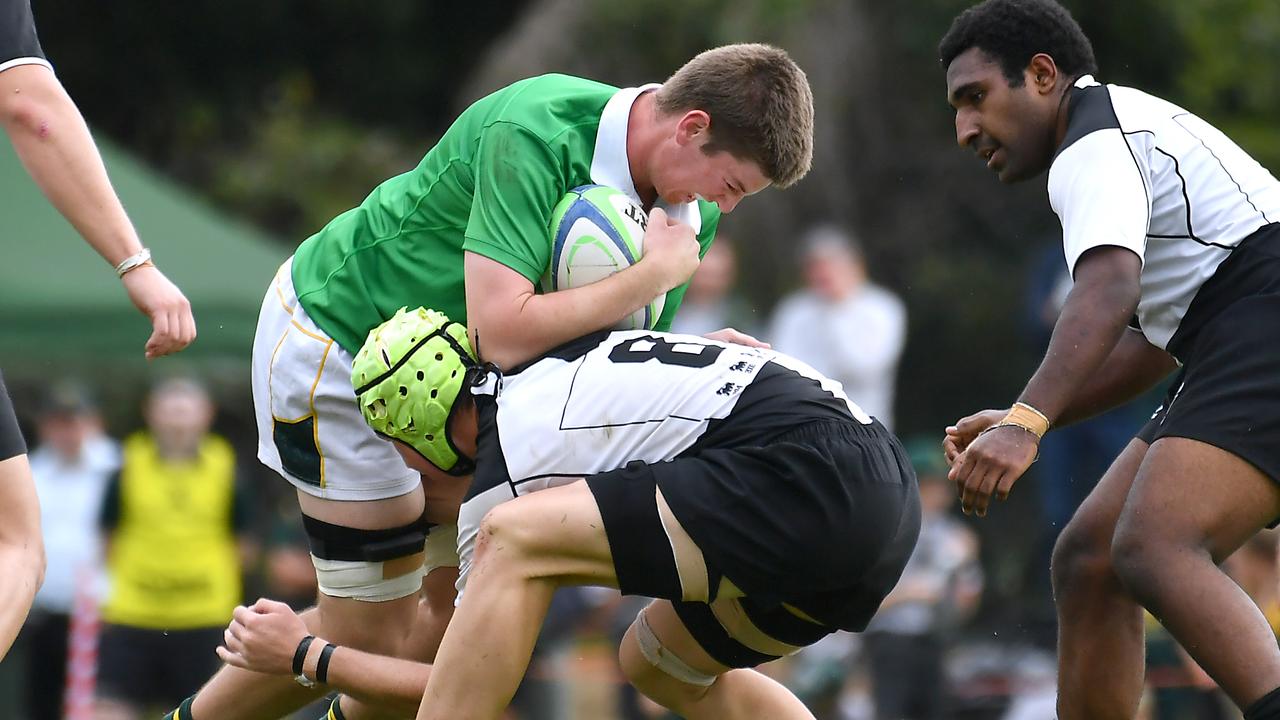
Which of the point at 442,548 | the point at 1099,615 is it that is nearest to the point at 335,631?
the point at 442,548

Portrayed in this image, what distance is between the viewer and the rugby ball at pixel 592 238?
4.18 metres

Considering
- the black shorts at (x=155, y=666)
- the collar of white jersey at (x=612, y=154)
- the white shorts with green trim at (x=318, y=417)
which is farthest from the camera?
the black shorts at (x=155, y=666)

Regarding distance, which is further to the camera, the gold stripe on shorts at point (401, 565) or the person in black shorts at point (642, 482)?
the gold stripe on shorts at point (401, 565)

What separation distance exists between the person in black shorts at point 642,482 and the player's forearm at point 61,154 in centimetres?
73

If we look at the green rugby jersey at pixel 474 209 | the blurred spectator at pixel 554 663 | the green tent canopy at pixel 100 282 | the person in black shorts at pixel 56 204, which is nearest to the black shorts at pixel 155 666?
the blurred spectator at pixel 554 663

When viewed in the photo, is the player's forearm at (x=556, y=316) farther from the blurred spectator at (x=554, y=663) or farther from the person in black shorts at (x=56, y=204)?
the blurred spectator at (x=554, y=663)

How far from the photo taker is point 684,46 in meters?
14.3

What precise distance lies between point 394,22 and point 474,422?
44.4ft

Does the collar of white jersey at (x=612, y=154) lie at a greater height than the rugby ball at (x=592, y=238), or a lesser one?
greater

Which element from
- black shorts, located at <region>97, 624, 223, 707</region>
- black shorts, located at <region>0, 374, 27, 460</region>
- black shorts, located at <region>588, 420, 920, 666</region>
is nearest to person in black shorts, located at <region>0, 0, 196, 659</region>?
black shorts, located at <region>0, 374, 27, 460</region>

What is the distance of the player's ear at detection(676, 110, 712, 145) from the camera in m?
4.29

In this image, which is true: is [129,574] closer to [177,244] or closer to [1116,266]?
[177,244]

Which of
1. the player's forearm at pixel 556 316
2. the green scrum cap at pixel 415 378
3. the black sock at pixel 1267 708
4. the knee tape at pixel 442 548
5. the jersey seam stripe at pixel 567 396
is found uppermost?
the player's forearm at pixel 556 316

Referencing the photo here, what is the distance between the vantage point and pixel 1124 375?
4.93 m
